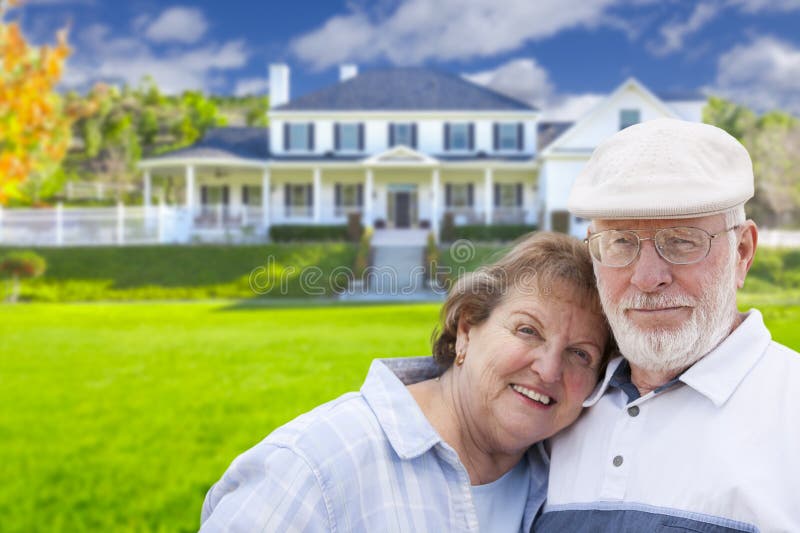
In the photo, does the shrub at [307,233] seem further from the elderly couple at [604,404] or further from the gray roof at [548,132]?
the elderly couple at [604,404]

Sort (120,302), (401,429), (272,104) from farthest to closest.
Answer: (272,104)
(120,302)
(401,429)

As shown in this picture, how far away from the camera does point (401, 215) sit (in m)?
31.3

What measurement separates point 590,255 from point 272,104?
3391 centimetres

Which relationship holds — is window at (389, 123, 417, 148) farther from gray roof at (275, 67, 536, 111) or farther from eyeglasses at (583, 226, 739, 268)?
eyeglasses at (583, 226, 739, 268)

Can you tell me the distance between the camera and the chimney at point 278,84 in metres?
33.9

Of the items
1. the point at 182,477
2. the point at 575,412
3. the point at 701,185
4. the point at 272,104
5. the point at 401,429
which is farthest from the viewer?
the point at 272,104

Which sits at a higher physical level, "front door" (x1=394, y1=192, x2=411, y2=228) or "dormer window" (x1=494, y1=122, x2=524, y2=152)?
"dormer window" (x1=494, y1=122, x2=524, y2=152)

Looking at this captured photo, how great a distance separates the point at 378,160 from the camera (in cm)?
2955

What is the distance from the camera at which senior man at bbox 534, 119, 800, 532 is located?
5.94 ft

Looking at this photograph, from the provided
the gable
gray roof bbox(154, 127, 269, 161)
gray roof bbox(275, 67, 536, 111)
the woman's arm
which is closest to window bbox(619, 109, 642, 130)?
the gable

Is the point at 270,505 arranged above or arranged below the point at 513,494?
above

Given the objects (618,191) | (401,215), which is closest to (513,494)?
(618,191)

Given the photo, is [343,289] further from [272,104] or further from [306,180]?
[272,104]

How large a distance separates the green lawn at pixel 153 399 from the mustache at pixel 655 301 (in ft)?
12.7
